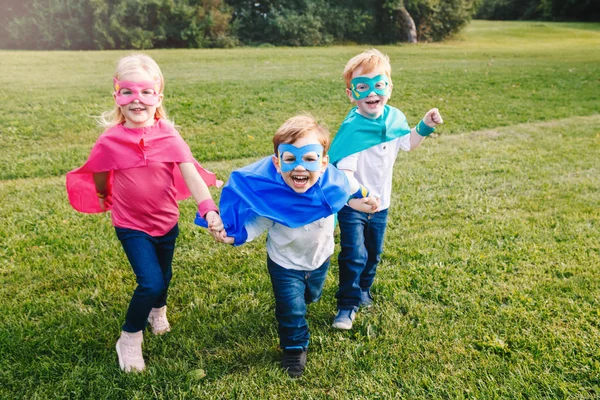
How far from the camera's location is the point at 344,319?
3.65 meters

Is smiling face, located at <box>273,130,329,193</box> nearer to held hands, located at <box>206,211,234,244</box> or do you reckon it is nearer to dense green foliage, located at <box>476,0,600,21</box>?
held hands, located at <box>206,211,234,244</box>

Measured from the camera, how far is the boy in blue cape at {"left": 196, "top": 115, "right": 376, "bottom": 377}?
294 cm

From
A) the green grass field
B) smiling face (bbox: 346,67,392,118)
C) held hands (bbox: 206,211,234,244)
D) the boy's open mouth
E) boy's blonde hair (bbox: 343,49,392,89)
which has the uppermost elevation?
boy's blonde hair (bbox: 343,49,392,89)

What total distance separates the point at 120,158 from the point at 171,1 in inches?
1159

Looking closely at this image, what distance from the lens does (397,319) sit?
3748 mm

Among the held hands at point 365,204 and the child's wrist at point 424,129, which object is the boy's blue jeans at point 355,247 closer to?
the held hands at point 365,204

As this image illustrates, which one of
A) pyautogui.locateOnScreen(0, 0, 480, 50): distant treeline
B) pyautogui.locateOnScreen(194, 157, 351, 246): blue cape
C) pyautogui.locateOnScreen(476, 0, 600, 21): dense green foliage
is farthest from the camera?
pyautogui.locateOnScreen(476, 0, 600, 21): dense green foliage

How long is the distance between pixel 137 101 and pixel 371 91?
152cm

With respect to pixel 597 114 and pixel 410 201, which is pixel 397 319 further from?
pixel 597 114

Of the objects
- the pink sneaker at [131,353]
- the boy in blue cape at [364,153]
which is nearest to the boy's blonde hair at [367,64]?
the boy in blue cape at [364,153]

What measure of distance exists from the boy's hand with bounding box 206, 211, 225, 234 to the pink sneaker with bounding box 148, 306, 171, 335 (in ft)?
3.18

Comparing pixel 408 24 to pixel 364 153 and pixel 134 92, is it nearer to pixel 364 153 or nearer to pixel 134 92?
pixel 364 153

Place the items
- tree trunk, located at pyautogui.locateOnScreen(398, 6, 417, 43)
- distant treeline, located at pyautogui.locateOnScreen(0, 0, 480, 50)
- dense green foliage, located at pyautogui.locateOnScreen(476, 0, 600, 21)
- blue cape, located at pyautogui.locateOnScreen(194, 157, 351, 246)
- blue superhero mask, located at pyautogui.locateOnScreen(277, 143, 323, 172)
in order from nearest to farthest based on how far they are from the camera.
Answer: blue superhero mask, located at pyautogui.locateOnScreen(277, 143, 323, 172) < blue cape, located at pyautogui.locateOnScreen(194, 157, 351, 246) < distant treeline, located at pyautogui.locateOnScreen(0, 0, 480, 50) < tree trunk, located at pyautogui.locateOnScreen(398, 6, 417, 43) < dense green foliage, located at pyautogui.locateOnScreen(476, 0, 600, 21)

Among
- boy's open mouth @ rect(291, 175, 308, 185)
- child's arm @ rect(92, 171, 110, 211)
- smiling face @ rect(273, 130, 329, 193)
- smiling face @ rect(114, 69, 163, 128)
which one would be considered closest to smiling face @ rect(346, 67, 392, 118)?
smiling face @ rect(273, 130, 329, 193)
